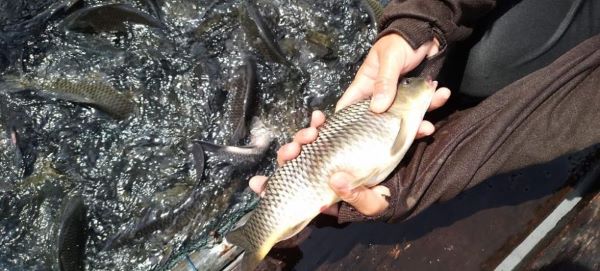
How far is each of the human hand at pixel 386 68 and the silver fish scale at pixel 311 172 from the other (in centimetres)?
9

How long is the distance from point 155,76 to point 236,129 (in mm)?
720

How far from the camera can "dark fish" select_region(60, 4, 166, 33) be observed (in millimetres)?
3543

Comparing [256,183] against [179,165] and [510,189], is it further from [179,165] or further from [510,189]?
[510,189]

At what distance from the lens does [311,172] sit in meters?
2.07

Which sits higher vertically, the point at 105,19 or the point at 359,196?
the point at 105,19

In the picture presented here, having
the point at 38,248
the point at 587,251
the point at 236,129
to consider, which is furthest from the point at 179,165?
the point at 587,251

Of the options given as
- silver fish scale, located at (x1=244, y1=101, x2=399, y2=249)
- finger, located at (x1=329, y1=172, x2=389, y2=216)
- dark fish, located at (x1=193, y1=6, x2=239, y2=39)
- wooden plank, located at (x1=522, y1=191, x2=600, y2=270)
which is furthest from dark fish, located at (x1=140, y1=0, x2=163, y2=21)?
wooden plank, located at (x1=522, y1=191, x2=600, y2=270)

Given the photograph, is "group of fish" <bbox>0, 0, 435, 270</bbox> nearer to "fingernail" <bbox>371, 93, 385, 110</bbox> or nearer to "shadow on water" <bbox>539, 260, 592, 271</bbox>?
"fingernail" <bbox>371, 93, 385, 110</bbox>

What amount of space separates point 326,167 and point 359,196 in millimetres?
182

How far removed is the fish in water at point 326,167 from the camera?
2.04 m

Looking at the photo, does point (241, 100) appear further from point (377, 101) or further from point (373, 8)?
point (377, 101)

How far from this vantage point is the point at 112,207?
3.16 metres

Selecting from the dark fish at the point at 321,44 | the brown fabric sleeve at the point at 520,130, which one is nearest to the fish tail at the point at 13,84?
the dark fish at the point at 321,44

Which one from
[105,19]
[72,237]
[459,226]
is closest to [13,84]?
[105,19]
